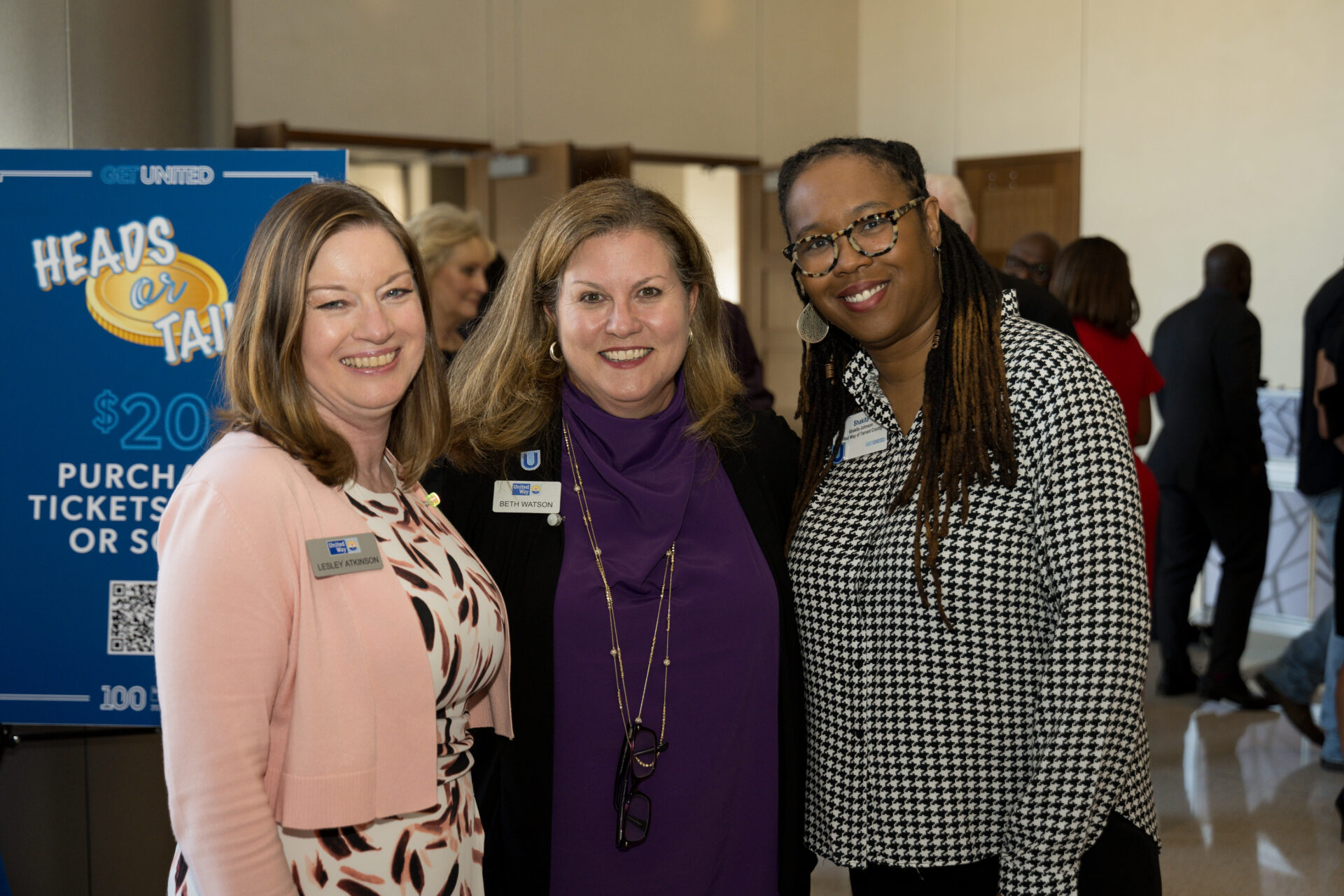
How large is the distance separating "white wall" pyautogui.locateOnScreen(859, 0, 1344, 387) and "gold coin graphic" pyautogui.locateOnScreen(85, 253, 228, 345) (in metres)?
7.02

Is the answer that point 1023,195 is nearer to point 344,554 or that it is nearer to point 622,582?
point 622,582

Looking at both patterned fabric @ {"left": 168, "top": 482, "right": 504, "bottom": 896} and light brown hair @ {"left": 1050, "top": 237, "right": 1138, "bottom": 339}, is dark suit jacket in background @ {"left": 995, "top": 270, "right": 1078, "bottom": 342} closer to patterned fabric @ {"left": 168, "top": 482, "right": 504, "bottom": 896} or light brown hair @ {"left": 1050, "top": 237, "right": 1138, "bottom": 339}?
light brown hair @ {"left": 1050, "top": 237, "right": 1138, "bottom": 339}

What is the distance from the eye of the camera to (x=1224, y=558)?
5.59 metres

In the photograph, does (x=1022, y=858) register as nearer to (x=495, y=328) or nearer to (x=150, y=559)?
(x=495, y=328)

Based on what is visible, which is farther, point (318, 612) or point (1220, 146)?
point (1220, 146)

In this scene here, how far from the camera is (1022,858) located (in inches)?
66.2

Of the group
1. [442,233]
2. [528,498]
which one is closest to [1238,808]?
[528,498]

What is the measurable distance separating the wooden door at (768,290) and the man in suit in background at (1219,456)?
4169 millimetres

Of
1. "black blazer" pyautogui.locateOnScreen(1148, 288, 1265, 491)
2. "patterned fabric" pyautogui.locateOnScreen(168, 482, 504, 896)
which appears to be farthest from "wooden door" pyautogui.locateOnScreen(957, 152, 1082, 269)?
"patterned fabric" pyautogui.locateOnScreen(168, 482, 504, 896)

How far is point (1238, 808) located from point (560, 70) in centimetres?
638

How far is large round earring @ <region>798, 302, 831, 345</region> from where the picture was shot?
209cm

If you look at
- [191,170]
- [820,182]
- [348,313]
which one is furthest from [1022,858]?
[191,170]

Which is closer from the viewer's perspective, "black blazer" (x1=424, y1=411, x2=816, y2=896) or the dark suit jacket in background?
"black blazer" (x1=424, y1=411, x2=816, y2=896)

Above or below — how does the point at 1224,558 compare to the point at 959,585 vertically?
below
